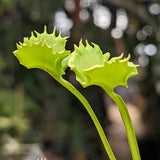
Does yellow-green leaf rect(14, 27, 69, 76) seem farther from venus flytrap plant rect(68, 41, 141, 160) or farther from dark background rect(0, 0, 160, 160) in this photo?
dark background rect(0, 0, 160, 160)

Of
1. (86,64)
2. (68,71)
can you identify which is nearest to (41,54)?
(86,64)

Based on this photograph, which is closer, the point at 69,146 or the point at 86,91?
the point at 69,146

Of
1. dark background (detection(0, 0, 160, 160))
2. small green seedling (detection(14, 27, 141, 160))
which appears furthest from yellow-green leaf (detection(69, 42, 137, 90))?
dark background (detection(0, 0, 160, 160))

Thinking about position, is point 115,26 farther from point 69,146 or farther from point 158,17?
point 69,146

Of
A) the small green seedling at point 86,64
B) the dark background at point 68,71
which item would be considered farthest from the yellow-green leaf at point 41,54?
the dark background at point 68,71

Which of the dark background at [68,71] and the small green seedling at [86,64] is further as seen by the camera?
the dark background at [68,71]

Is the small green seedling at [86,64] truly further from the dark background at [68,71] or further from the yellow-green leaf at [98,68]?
the dark background at [68,71]

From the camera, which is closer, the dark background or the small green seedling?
the small green seedling

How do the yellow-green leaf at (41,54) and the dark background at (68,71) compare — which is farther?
the dark background at (68,71)

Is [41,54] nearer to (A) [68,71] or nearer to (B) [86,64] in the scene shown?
(B) [86,64]

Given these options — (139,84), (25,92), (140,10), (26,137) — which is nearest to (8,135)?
(26,137)

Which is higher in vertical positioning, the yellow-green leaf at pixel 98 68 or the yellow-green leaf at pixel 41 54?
the yellow-green leaf at pixel 41 54
